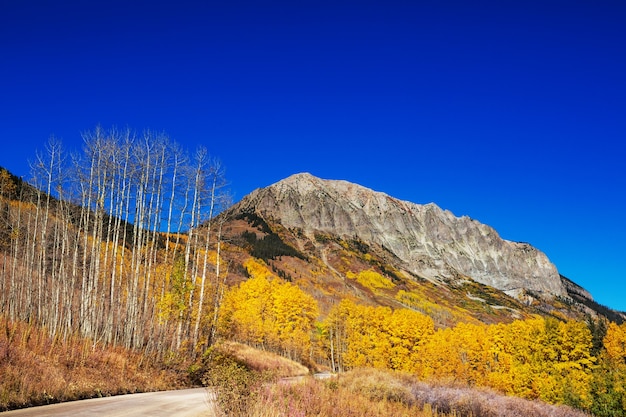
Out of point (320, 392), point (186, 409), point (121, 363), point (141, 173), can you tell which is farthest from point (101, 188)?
point (320, 392)

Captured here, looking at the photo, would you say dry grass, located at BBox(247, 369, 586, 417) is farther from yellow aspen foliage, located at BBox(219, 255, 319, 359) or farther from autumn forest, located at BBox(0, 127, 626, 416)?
yellow aspen foliage, located at BBox(219, 255, 319, 359)

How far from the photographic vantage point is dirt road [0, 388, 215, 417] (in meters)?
9.22

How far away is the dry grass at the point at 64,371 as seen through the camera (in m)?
10.7

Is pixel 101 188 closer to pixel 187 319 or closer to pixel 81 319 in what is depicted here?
pixel 81 319

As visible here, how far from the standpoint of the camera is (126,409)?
1052cm

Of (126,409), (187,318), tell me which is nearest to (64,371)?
(126,409)

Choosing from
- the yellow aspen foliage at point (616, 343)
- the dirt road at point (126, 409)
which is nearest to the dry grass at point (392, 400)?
the dirt road at point (126, 409)

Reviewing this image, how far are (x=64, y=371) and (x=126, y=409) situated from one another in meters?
4.71

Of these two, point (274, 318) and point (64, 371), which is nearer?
point (64, 371)

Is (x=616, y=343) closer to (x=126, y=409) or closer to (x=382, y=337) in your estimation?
(x=382, y=337)

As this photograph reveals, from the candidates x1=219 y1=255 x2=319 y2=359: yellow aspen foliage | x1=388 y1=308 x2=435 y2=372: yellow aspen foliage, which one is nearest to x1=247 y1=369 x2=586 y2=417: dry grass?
x1=388 y1=308 x2=435 y2=372: yellow aspen foliage

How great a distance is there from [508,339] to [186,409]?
5269cm

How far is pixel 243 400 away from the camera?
913 cm

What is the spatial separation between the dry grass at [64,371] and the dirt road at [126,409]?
828 millimetres
